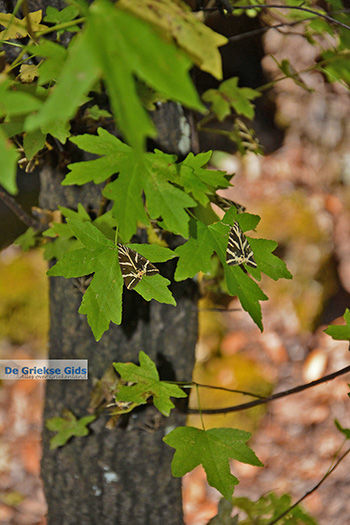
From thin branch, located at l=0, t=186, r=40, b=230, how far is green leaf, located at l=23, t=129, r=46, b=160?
0.25m

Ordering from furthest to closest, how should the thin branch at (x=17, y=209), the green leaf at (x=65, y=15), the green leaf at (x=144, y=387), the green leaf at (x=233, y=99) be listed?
the green leaf at (x=233, y=99) < the thin branch at (x=17, y=209) < the green leaf at (x=144, y=387) < the green leaf at (x=65, y=15)

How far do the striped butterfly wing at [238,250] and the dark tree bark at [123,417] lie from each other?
0.96ft

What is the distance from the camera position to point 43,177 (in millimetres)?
1023

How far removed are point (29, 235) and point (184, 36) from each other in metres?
0.74

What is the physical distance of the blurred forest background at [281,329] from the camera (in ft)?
6.31

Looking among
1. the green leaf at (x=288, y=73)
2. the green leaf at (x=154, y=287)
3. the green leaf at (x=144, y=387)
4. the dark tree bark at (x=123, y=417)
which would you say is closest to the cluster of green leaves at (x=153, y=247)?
the green leaf at (x=154, y=287)

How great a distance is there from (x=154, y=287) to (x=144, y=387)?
223 millimetres

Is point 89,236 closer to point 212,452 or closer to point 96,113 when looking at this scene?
point 96,113

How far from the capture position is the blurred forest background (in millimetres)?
1923

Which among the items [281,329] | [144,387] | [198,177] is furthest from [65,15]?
[281,329]

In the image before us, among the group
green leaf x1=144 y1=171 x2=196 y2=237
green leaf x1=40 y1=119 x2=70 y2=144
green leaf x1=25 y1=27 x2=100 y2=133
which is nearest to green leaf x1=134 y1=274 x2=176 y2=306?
green leaf x1=144 y1=171 x2=196 y2=237

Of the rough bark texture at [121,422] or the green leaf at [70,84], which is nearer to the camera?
the green leaf at [70,84]

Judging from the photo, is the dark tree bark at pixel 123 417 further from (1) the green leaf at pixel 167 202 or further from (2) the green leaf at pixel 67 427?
(1) the green leaf at pixel 167 202

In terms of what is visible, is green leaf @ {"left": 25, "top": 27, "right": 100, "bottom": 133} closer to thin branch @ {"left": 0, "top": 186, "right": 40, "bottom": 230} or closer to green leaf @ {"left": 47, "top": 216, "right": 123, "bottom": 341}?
green leaf @ {"left": 47, "top": 216, "right": 123, "bottom": 341}
